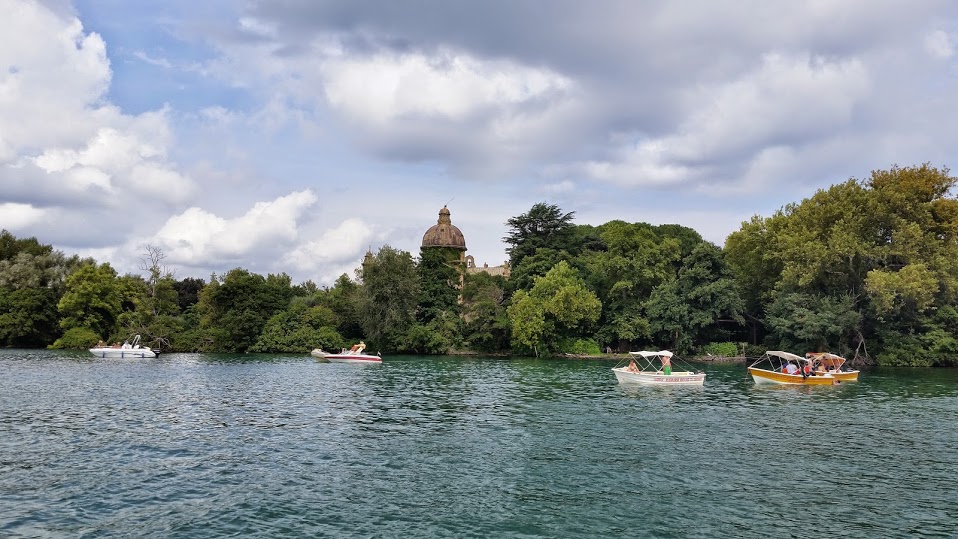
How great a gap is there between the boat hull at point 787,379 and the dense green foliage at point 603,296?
15.3 metres

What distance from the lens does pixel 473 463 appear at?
→ 2031cm

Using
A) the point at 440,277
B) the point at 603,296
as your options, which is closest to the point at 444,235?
the point at 440,277

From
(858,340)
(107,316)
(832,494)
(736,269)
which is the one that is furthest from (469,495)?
(107,316)

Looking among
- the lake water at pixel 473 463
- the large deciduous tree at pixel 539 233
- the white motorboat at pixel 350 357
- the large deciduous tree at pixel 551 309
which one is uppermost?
the large deciduous tree at pixel 539 233

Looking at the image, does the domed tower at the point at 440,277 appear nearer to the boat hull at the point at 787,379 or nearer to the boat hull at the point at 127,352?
the boat hull at the point at 127,352

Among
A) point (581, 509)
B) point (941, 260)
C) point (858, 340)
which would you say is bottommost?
point (581, 509)

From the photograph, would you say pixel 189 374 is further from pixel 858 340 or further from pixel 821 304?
pixel 858 340

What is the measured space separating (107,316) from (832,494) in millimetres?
94900

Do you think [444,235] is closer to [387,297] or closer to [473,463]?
[387,297]

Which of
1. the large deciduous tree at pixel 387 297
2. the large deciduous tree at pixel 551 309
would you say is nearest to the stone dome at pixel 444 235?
the large deciduous tree at pixel 387 297

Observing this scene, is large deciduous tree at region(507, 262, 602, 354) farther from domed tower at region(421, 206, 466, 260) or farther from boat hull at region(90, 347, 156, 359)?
boat hull at region(90, 347, 156, 359)

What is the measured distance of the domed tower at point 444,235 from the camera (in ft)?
344

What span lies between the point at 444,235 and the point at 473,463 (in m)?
87.2

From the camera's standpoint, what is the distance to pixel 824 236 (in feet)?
207
